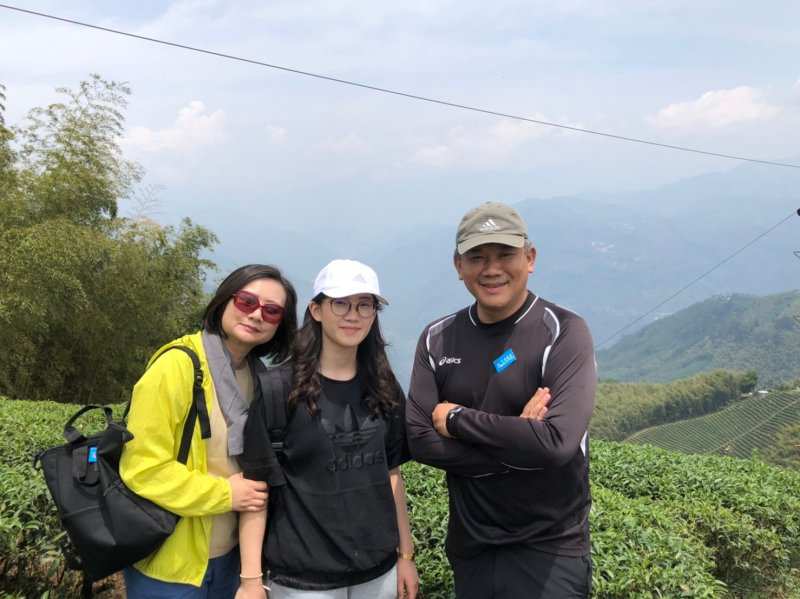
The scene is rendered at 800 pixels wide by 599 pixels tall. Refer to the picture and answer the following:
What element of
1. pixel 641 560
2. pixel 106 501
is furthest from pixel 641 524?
pixel 106 501

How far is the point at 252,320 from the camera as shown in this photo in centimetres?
207

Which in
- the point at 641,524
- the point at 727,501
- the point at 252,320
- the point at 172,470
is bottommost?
the point at 727,501

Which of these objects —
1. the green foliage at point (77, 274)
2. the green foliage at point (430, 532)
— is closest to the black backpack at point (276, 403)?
the green foliage at point (430, 532)

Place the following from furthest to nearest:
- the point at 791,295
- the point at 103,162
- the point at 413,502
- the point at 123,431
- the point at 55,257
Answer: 1. the point at 791,295
2. the point at 103,162
3. the point at 55,257
4. the point at 413,502
5. the point at 123,431

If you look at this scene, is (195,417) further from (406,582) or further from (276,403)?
(406,582)

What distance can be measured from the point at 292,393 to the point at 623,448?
191 inches

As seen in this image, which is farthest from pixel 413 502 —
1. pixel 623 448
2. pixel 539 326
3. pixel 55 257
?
pixel 55 257

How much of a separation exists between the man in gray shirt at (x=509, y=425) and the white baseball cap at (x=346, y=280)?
33 cm

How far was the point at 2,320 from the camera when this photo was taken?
31.6 ft

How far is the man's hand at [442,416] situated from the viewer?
2035mm

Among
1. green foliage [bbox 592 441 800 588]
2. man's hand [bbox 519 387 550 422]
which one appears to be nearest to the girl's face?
man's hand [bbox 519 387 550 422]

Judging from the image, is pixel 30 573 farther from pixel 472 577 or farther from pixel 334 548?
pixel 472 577

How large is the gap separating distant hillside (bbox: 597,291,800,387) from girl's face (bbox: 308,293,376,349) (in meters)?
108

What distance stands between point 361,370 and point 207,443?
0.57 meters
